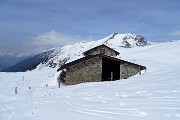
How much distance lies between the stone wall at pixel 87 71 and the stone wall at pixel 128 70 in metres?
2.81

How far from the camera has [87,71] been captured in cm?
3922

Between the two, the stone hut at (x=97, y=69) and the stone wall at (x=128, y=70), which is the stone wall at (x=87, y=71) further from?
the stone wall at (x=128, y=70)

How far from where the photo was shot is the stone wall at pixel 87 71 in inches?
1518

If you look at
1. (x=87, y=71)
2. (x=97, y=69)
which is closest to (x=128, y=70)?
(x=97, y=69)

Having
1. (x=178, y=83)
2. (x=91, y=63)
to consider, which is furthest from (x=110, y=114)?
(x=91, y=63)

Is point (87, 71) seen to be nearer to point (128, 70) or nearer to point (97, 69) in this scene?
point (97, 69)

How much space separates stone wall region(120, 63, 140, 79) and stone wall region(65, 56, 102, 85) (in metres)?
2.81

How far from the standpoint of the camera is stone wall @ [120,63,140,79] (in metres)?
38.2

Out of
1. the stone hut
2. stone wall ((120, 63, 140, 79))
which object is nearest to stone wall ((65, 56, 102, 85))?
the stone hut

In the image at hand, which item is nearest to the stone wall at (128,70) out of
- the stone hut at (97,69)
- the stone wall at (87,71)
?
the stone hut at (97,69)

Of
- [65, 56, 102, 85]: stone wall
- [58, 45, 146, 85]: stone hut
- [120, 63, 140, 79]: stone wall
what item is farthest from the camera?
[65, 56, 102, 85]: stone wall

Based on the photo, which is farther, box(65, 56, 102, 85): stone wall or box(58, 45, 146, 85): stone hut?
box(65, 56, 102, 85): stone wall

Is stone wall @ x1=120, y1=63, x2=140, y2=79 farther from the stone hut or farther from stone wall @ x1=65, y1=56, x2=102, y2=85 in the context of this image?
stone wall @ x1=65, y1=56, x2=102, y2=85

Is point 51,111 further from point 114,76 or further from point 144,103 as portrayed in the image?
point 114,76
